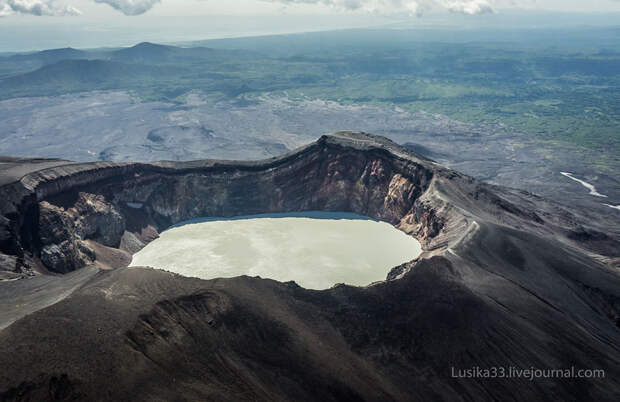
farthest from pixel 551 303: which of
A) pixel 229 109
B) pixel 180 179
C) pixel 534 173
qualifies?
pixel 229 109

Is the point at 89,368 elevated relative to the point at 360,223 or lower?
elevated

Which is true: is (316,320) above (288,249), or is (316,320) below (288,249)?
above

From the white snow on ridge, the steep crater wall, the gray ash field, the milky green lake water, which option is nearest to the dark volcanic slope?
the steep crater wall

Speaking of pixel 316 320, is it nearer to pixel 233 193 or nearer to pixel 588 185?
pixel 233 193

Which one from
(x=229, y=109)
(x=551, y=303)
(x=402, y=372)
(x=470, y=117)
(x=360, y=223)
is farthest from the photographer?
(x=229, y=109)

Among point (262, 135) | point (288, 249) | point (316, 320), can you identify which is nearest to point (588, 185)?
point (288, 249)

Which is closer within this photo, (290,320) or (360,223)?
(290,320)

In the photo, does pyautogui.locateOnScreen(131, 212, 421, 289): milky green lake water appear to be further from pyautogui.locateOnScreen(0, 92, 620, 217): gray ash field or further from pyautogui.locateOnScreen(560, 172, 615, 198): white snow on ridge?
pyautogui.locateOnScreen(560, 172, 615, 198): white snow on ridge

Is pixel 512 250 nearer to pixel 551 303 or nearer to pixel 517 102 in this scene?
pixel 551 303
